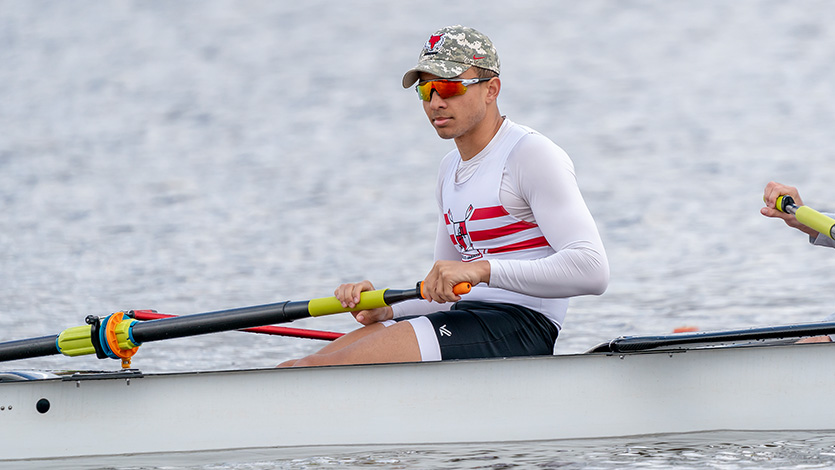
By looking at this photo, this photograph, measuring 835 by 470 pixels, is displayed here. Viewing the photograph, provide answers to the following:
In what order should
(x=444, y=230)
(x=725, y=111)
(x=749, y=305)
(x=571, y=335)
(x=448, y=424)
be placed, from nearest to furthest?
(x=448, y=424), (x=444, y=230), (x=571, y=335), (x=749, y=305), (x=725, y=111)

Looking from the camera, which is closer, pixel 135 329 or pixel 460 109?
pixel 460 109

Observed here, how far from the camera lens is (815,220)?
4.98 m

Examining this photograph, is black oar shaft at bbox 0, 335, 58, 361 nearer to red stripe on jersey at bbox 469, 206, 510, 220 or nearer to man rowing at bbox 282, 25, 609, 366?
man rowing at bbox 282, 25, 609, 366

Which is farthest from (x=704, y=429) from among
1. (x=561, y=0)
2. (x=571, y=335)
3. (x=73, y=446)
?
(x=561, y=0)

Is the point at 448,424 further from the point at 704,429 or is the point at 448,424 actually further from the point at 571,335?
the point at 571,335

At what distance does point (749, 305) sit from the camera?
12.3m

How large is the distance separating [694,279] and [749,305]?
2.21 m

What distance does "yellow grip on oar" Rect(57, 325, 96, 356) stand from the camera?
4.92 meters

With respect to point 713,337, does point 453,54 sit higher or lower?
higher

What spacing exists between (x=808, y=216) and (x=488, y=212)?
1.71 meters

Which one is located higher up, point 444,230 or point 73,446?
point 444,230

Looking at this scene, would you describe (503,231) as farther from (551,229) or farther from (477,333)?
(477,333)

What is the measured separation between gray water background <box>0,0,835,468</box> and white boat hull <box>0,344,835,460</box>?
0.13m

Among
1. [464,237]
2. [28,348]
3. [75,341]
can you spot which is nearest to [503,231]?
[464,237]
